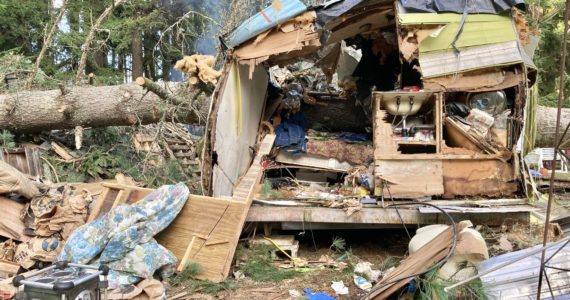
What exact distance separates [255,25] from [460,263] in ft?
12.6

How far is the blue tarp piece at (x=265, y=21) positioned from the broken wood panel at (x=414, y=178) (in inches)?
91.8

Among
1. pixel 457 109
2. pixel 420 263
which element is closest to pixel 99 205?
pixel 420 263

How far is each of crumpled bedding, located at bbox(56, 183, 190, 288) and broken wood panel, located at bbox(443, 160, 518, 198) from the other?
3.35 metres

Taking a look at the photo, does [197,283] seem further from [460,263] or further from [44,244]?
[460,263]

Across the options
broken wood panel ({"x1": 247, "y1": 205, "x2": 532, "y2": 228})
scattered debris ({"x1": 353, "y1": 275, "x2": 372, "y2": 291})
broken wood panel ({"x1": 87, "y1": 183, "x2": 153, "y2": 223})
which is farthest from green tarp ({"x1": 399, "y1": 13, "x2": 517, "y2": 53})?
broken wood panel ({"x1": 87, "y1": 183, "x2": 153, "y2": 223})

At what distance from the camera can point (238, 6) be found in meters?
10.3

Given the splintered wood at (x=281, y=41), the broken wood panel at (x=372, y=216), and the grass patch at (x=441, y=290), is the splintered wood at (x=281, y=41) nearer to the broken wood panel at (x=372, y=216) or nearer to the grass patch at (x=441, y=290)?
the broken wood panel at (x=372, y=216)

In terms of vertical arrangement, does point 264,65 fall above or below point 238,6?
below

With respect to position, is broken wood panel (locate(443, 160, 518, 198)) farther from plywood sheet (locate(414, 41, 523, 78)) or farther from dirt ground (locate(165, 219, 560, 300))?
plywood sheet (locate(414, 41, 523, 78))

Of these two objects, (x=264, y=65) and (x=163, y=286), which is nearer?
(x=163, y=286)

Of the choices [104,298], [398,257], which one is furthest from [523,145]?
[104,298]

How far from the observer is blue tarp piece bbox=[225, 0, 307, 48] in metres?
5.96

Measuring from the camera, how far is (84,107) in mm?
7988

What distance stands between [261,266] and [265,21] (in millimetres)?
3111
